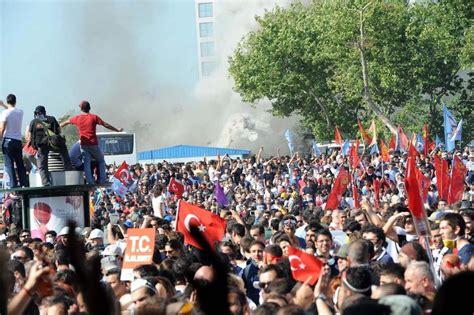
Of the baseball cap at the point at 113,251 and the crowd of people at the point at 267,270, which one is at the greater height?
the crowd of people at the point at 267,270

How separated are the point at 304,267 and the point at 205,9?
118104 millimetres

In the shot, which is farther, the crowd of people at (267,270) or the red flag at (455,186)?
the red flag at (455,186)

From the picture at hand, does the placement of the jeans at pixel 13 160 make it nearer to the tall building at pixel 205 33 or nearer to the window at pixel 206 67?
the window at pixel 206 67

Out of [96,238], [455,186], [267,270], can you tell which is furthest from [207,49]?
[267,270]

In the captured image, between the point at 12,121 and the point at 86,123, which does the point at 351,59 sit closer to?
the point at 86,123

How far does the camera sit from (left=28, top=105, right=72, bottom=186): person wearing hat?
14.7m

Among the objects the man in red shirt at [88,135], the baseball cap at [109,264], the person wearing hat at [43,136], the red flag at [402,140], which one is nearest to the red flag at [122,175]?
the man in red shirt at [88,135]

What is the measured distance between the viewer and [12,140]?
1472 cm

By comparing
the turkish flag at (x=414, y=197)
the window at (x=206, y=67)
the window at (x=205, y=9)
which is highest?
the window at (x=205, y=9)

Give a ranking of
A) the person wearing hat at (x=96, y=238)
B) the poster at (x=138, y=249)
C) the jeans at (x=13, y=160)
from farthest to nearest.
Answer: the jeans at (x=13, y=160), the person wearing hat at (x=96, y=238), the poster at (x=138, y=249)

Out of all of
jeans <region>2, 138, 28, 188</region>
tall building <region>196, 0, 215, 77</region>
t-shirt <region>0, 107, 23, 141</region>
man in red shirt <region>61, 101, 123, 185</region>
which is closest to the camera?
t-shirt <region>0, 107, 23, 141</region>

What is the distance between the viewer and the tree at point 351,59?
57.2 metres

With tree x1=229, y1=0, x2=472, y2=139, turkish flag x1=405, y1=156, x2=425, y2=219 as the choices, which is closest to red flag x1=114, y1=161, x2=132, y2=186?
turkish flag x1=405, y1=156, x2=425, y2=219

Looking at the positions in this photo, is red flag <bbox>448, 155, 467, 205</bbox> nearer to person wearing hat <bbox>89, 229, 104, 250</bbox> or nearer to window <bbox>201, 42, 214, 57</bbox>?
person wearing hat <bbox>89, 229, 104, 250</bbox>
